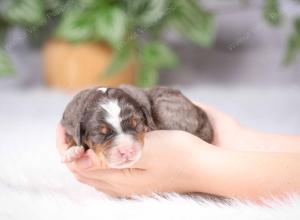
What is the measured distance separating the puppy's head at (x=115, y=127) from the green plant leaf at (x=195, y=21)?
5.04ft

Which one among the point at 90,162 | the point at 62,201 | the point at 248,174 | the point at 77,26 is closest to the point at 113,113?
the point at 90,162

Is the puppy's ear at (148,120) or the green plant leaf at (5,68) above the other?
the green plant leaf at (5,68)

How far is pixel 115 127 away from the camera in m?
1.44

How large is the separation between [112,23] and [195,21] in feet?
1.58

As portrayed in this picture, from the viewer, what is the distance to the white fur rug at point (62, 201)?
1.32 m

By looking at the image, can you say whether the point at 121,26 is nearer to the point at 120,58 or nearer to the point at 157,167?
the point at 120,58

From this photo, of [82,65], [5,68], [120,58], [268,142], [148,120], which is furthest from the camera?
[82,65]

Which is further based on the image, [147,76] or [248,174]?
[147,76]

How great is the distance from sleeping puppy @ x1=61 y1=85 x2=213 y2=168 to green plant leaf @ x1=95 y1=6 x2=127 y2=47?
43.0 inches

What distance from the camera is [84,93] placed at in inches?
62.7

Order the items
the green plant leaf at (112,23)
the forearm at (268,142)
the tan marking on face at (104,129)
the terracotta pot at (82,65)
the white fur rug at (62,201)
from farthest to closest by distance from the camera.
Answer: the terracotta pot at (82,65)
the green plant leaf at (112,23)
the forearm at (268,142)
the tan marking on face at (104,129)
the white fur rug at (62,201)

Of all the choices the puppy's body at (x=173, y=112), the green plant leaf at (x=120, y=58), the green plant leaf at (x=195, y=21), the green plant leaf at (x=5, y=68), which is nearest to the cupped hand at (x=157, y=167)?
the puppy's body at (x=173, y=112)

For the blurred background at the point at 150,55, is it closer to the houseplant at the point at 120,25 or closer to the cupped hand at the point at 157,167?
the houseplant at the point at 120,25

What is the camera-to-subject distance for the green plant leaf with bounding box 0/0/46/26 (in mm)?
3004
